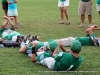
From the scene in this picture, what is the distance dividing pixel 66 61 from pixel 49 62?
1.43 ft

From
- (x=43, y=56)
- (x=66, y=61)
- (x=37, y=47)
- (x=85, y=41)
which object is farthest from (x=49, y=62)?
(x=85, y=41)

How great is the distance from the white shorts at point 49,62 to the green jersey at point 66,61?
0.15m

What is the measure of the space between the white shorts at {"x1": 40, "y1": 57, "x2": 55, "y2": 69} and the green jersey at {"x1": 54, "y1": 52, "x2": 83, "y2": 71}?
153mm

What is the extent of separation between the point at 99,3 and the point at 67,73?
5069 millimetres

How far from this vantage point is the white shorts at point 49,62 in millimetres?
5259

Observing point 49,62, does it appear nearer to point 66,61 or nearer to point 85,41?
point 66,61

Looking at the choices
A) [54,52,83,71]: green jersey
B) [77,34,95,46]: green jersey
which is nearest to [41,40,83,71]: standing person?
[54,52,83,71]: green jersey

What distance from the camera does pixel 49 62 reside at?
17.5 ft

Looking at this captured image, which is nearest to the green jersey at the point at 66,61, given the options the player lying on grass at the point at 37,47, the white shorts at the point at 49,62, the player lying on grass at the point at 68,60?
the player lying on grass at the point at 68,60

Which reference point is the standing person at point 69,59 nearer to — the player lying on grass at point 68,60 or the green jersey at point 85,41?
the player lying on grass at point 68,60

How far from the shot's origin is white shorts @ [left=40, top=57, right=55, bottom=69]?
5259 mm

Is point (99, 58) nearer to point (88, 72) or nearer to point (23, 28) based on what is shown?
point (88, 72)

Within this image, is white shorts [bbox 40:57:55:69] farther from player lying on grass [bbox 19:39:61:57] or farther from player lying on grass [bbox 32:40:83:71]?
player lying on grass [bbox 19:39:61:57]

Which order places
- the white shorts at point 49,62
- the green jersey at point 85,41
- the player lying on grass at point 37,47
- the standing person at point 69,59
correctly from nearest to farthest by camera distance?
the standing person at point 69,59, the white shorts at point 49,62, the player lying on grass at point 37,47, the green jersey at point 85,41
